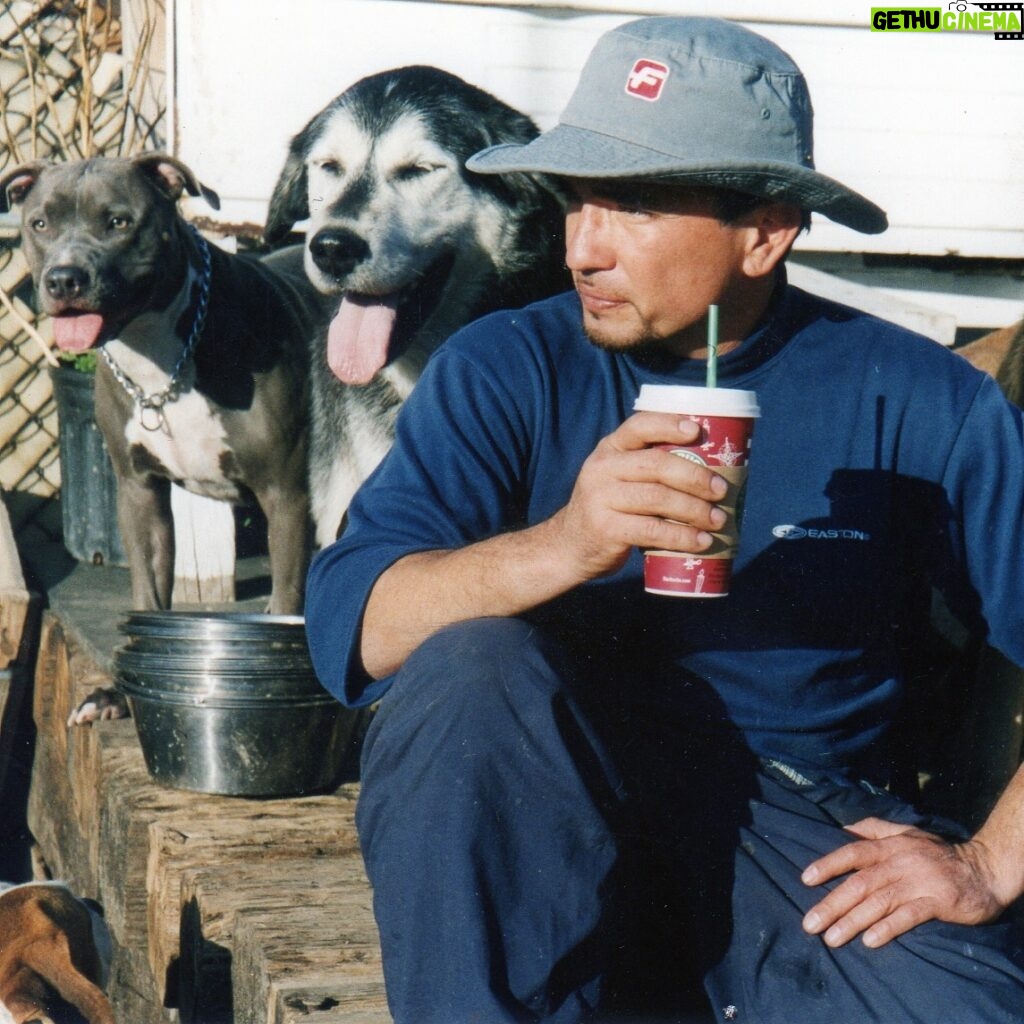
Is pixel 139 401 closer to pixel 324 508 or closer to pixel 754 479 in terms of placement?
pixel 324 508

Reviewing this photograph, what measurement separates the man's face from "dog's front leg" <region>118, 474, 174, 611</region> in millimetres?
2481

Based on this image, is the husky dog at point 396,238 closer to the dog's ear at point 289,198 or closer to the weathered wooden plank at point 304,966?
the dog's ear at point 289,198

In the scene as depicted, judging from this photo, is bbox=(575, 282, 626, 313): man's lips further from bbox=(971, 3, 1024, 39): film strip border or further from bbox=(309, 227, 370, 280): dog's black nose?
bbox=(971, 3, 1024, 39): film strip border

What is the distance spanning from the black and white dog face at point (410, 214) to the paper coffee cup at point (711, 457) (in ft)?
7.29

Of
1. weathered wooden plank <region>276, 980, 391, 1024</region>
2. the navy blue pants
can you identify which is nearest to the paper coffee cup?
the navy blue pants

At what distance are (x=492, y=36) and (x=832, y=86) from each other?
1.16 m

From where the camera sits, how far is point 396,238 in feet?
12.9

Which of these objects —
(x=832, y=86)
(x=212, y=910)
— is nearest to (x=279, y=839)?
(x=212, y=910)

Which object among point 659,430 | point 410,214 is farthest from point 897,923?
point 410,214

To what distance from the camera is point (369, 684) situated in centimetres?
204

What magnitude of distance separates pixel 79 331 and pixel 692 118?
2.43 m

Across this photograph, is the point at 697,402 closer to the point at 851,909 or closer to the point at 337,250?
the point at 851,909

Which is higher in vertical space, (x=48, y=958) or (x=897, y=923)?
(x=897, y=923)

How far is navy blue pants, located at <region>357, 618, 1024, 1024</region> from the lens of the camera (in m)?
1.72
